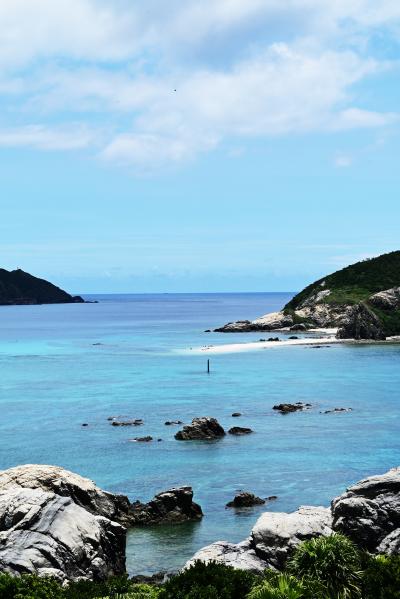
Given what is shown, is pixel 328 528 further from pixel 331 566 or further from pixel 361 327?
pixel 361 327

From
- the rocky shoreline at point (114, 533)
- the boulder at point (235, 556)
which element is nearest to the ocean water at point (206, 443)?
the rocky shoreline at point (114, 533)

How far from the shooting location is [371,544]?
39156 mm

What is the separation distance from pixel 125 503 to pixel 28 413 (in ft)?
147

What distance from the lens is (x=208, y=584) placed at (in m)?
27.9

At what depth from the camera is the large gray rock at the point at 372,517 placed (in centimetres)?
3906

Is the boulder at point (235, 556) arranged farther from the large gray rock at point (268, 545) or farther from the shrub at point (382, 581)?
the shrub at point (382, 581)

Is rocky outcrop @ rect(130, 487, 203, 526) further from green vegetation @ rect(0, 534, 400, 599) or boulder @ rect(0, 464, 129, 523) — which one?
green vegetation @ rect(0, 534, 400, 599)

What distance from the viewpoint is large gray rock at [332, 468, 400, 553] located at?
39.1 m

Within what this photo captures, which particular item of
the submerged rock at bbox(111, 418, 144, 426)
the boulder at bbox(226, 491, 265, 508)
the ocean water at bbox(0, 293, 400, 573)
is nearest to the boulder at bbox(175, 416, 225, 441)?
the ocean water at bbox(0, 293, 400, 573)

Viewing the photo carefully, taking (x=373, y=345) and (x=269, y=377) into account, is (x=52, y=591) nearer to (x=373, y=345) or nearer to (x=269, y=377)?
(x=269, y=377)

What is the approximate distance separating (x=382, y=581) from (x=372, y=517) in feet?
41.1

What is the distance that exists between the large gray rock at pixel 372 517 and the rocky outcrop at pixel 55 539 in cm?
1223

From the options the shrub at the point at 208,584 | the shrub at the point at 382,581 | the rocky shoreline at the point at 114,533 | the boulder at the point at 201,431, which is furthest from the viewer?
the boulder at the point at 201,431

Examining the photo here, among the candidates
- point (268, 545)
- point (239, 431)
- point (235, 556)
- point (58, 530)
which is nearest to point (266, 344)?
point (239, 431)
